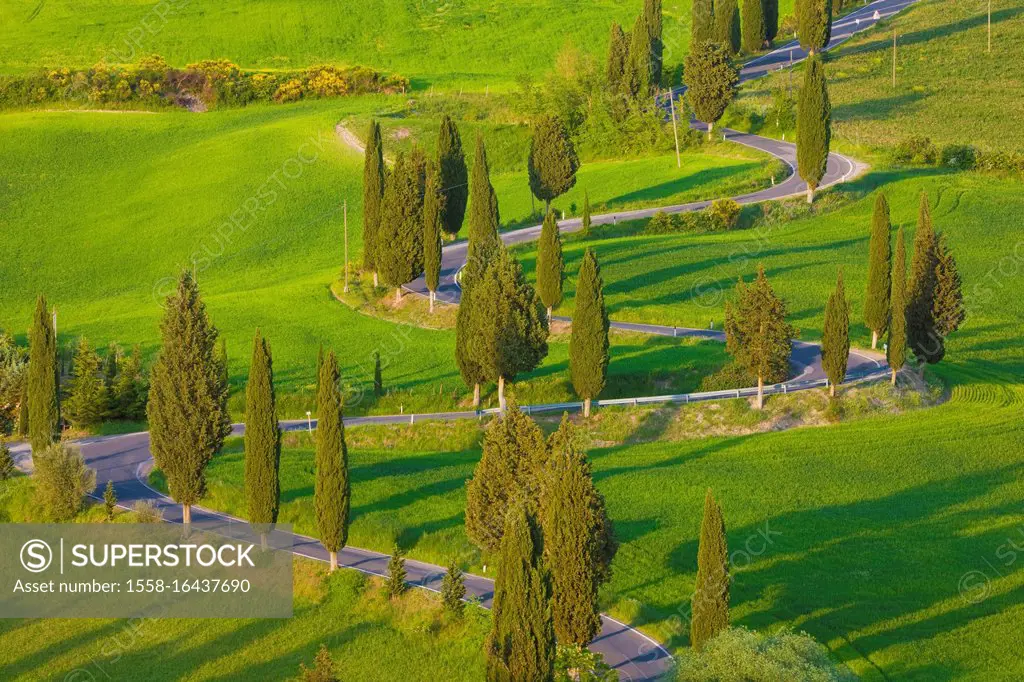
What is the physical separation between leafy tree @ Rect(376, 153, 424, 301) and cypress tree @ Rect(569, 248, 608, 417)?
2171 cm

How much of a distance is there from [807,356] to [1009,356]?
10137 millimetres

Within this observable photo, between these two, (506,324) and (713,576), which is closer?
(713,576)

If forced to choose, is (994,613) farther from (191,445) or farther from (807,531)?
(191,445)

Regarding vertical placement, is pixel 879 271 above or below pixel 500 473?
below

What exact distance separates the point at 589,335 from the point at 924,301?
16.1 m

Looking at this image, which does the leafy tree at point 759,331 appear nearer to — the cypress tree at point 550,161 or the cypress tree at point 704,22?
the cypress tree at point 550,161

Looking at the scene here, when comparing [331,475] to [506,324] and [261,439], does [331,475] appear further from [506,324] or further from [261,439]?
[506,324]

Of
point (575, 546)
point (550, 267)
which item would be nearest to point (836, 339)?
point (550, 267)

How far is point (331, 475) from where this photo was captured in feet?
156

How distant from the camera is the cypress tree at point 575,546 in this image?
131 ft

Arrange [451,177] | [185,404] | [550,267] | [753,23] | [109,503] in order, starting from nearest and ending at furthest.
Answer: [185,404], [109,503], [550,267], [451,177], [753,23]

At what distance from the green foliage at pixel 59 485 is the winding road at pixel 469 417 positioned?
179 cm

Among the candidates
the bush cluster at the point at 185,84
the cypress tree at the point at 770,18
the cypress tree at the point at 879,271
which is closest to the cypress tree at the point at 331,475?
the cypress tree at the point at 879,271

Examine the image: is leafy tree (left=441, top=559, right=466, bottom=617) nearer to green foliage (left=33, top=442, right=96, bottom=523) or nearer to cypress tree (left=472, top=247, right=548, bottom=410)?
green foliage (left=33, top=442, right=96, bottom=523)
